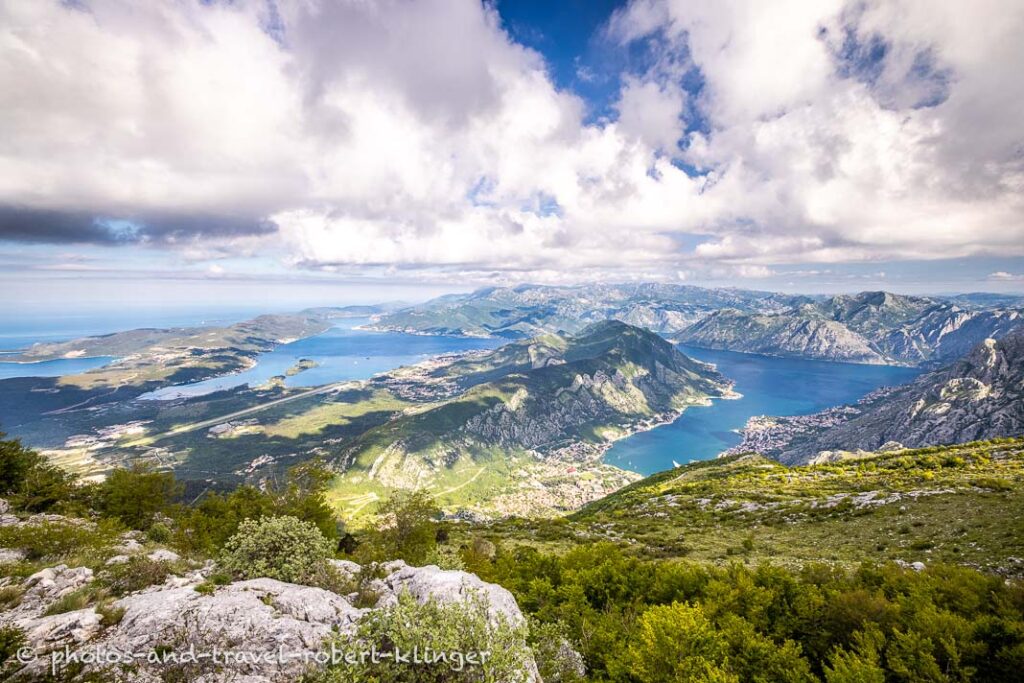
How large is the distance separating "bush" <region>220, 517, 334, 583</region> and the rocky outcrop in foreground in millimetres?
2933

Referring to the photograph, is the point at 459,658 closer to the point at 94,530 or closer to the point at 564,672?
the point at 564,672

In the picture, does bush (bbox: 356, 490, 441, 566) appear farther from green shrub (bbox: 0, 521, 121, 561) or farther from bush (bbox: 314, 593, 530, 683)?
bush (bbox: 314, 593, 530, 683)

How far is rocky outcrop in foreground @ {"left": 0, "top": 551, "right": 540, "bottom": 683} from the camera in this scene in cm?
1083

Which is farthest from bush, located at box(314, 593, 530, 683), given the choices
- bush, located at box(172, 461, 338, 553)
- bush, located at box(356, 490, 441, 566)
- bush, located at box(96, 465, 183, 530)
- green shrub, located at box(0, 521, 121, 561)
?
bush, located at box(96, 465, 183, 530)

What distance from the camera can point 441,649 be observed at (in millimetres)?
10586

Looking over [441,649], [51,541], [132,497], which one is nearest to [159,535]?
[51,541]

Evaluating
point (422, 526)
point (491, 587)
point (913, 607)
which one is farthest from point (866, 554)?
point (422, 526)

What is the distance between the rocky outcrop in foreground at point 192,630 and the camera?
10828 mm

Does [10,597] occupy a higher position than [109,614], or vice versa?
[109,614]

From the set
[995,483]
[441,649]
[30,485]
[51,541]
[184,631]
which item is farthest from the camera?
[30,485]

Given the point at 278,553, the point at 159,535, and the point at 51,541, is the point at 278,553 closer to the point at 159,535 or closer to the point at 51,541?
the point at 51,541

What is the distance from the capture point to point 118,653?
11.1 m

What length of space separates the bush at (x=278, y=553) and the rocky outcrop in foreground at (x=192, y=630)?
2933mm

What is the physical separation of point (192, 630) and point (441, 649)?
8.08m
